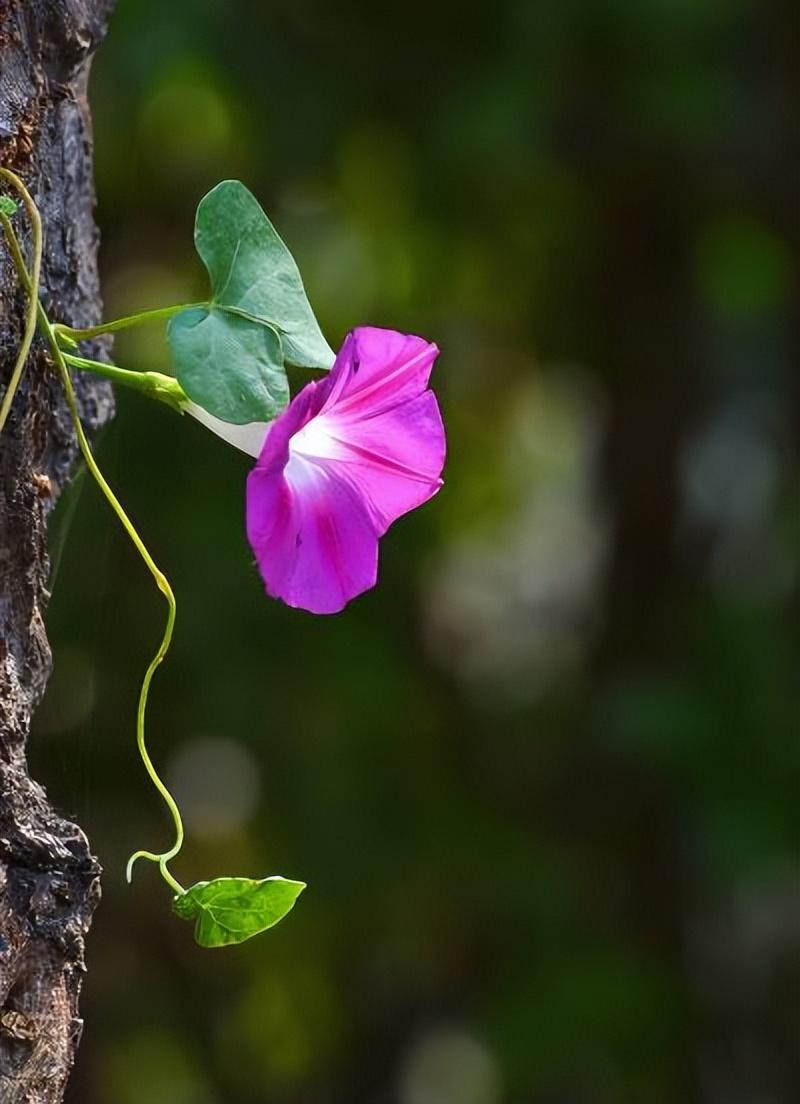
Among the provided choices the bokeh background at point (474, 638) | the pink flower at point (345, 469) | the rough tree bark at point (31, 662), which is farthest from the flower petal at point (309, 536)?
the bokeh background at point (474, 638)

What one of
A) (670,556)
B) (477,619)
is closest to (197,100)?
(670,556)

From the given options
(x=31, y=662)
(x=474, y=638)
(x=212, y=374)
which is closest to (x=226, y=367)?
(x=212, y=374)

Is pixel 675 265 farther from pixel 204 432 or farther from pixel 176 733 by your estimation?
pixel 176 733

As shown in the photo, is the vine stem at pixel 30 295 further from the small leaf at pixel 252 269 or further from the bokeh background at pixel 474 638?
the bokeh background at pixel 474 638

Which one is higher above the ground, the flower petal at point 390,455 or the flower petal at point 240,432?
the flower petal at point 240,432

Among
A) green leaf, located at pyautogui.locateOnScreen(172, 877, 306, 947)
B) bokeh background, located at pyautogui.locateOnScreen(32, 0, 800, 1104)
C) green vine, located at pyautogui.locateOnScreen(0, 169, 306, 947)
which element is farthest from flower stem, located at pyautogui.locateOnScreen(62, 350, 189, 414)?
bokeh background, located at pyautogui.locateOnScreen(32, 0, 800, 1104)
